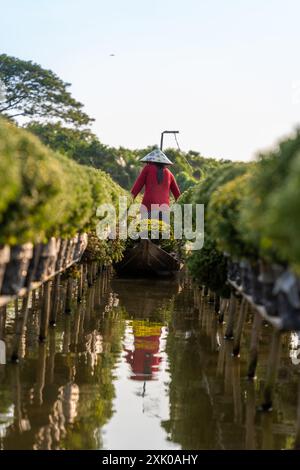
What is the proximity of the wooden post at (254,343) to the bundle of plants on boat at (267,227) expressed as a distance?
20.1 inches

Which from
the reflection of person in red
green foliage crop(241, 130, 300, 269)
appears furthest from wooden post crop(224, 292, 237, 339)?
green foliage crop(241, 130, 300, 269)

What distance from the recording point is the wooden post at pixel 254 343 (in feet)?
50.5

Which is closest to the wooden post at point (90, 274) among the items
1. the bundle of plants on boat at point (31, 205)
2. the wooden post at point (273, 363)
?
the bundle of plants on boat at point (31, 205)

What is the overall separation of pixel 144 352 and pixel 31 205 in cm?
787

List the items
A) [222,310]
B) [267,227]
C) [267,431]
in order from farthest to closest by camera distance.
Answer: [222,310], [267,431], [267,227]

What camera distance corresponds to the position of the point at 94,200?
19156 millimetres

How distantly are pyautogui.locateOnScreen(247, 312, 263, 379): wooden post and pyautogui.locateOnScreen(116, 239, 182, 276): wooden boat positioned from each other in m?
15.9

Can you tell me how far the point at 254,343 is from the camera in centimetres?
1570

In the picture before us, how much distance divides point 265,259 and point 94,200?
23.8 ft

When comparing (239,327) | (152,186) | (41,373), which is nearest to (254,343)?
(239,327)

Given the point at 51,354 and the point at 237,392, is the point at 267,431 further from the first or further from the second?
the point at 51,354

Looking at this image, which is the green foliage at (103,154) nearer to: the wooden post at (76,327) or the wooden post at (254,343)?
the wooden post at (76,327)

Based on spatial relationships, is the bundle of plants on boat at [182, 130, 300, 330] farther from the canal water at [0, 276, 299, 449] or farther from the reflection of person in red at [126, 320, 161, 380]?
the reflection of person in red at [126, 320, 161, 380]

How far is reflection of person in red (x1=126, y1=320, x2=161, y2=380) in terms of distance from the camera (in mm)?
16938
